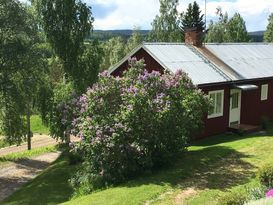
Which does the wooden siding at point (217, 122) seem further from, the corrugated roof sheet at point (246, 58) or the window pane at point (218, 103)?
the corrugated roof sheet at point (246, 58)

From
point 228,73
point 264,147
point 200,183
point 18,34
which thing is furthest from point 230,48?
point 200,183

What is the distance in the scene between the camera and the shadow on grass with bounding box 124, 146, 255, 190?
1400 centimetres

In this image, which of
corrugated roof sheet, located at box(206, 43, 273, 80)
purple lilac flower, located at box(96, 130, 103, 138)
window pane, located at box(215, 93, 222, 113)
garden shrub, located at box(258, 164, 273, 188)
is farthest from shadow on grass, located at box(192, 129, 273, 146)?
garden shrub, located at box(258, 164, 273, 188)

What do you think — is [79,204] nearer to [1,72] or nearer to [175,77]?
[175,77]

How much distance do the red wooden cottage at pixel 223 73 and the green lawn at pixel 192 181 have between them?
4.31 m

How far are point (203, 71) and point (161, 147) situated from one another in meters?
8.97

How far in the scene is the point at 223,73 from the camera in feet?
80.7

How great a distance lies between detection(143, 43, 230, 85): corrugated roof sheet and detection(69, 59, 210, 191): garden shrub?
6.07 m

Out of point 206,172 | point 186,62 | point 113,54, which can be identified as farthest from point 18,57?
point 113,54

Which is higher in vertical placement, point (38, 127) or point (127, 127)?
point (127, 127)

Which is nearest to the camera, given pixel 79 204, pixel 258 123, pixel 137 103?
pixel 79 204

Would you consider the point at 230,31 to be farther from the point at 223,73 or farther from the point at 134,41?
the point at 223,73

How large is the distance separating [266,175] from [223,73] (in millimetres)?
13644

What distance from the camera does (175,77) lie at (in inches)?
712
